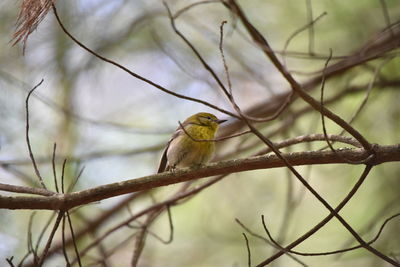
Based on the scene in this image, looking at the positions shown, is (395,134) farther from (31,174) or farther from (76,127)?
(31,174)

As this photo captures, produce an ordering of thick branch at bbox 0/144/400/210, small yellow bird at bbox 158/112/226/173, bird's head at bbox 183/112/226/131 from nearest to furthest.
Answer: thick branch at bbox 0/144/400/210 < small yellow bird at bbox 158/112/226/173 < bird's head at bbox 183/112/226/131

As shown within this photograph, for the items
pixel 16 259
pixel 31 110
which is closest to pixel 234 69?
pixel 31 110

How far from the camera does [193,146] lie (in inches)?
161

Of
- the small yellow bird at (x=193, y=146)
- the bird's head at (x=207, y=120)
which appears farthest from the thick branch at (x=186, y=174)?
the bird's head at (x=207, y=120)

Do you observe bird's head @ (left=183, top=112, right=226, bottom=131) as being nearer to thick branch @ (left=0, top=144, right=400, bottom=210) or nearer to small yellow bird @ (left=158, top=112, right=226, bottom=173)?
small yellow bird @ (left=158, top=112, right=226, bottom=173)

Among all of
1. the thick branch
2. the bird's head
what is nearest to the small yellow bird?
the bird's head

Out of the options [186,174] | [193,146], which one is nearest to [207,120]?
[193,146]

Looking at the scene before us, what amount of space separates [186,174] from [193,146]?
1080 millimetres

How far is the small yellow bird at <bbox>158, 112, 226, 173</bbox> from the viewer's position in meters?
4.10

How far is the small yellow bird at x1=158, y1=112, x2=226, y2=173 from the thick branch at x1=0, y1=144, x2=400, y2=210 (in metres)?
0.86

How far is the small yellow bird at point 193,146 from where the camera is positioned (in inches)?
161

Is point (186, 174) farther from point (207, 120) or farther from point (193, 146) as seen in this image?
point (207, 120)

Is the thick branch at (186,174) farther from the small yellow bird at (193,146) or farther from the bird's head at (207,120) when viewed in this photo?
the bird's head at (207,120)

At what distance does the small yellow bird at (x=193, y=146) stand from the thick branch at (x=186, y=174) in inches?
34.0
